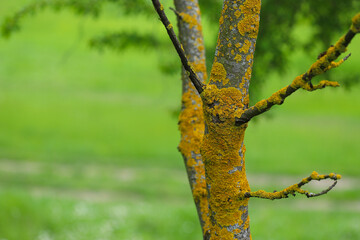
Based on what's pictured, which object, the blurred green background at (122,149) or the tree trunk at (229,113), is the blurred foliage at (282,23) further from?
the tree trunk at (229,113)

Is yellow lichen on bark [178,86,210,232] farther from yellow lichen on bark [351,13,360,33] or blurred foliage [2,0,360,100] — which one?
blurred foliage [2,0,360,100]

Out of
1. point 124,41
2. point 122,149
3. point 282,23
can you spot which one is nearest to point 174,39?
point 282,23

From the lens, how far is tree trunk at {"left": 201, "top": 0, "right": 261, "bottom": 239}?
5.69 feet

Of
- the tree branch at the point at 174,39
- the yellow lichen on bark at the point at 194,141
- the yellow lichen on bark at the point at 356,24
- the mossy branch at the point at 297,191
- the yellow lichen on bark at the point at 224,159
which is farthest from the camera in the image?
the yellow lichen on bark at the point at 194,141

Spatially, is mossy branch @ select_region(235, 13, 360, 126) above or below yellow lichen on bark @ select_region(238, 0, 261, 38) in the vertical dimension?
below

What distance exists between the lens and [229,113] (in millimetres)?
1719

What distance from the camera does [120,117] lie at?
20.3m

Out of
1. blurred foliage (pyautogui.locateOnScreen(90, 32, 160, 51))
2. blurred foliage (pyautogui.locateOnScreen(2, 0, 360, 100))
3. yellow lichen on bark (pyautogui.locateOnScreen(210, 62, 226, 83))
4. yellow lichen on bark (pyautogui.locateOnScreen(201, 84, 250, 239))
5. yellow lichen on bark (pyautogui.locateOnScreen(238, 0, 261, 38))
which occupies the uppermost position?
blurred foliage (pyautogui.locateOnScreen(90, 32, 160, 51))

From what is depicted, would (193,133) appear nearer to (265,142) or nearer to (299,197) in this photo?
(299,197)

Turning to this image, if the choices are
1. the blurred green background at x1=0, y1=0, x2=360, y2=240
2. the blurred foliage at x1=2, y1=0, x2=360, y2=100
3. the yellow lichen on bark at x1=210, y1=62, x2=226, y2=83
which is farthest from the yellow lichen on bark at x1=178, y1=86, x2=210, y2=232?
the blurred foliage at x1=2, y1=0, x2=360, y2=100

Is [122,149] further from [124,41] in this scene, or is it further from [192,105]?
[192,105]

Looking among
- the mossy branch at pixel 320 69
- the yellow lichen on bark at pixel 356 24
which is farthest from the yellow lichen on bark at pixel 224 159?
the yellow lichen on bark at pixel 356 24

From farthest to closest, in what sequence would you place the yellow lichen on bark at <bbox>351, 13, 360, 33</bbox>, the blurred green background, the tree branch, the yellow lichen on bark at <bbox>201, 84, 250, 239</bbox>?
the blurred green background < the yellow lichen on bark at <bbox>201, 84, 250, 239</bbox> < the tree branch < the yellow lichen on bark at <bbox>351, 13, 360, 33</bbox>

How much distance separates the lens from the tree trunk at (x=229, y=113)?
1.74 m
